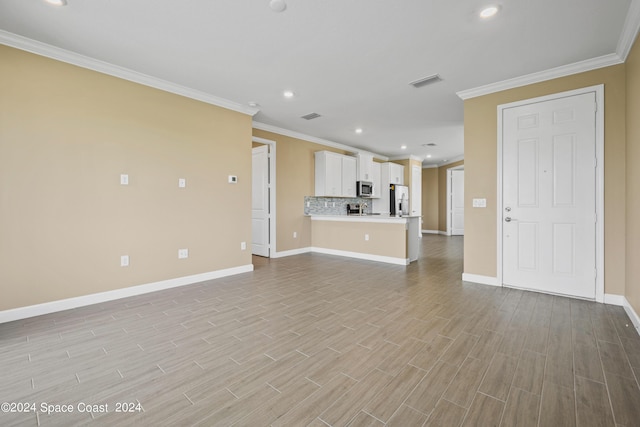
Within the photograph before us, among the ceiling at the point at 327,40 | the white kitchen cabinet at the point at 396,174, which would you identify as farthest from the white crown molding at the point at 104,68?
the white kitchen cabinet at the point at 396,174

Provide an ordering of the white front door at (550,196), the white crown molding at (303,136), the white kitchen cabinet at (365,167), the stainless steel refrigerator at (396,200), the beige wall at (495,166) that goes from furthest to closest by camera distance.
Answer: the stainless steel refrigerator at (396,200) → the white kitchen cabinet at (365,167) → the white crown molding at (303,136) → the white front door at (550,196) → the beige wall at (495,166)

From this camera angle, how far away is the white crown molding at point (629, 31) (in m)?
2.28

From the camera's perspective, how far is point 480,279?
3.97 m

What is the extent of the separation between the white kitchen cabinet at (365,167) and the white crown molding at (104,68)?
4.10m

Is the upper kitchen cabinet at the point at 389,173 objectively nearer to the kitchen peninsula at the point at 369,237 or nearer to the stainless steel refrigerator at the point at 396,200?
the stainless steel refrigerator at the point at 396,200

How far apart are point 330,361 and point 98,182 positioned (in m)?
3.26

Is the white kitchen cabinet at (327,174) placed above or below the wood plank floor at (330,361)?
above

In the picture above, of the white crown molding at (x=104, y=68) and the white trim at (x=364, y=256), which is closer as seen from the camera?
the white crown molding at (x=104, y=68)

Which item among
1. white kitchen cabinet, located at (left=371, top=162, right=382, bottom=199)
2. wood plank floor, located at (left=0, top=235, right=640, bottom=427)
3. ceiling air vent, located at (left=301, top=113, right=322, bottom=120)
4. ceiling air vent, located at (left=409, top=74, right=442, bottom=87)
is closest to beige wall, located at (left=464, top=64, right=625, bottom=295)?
wood plank floor, located at (left=0, top=235, right=640, bottom=427)

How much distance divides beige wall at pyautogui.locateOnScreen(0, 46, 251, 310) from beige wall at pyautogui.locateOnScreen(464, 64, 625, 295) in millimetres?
3743

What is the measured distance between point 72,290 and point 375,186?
7435 millimetres

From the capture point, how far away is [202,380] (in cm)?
181

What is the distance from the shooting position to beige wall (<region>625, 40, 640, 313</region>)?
2.56 meters

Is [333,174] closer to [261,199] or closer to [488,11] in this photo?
[261,199]
